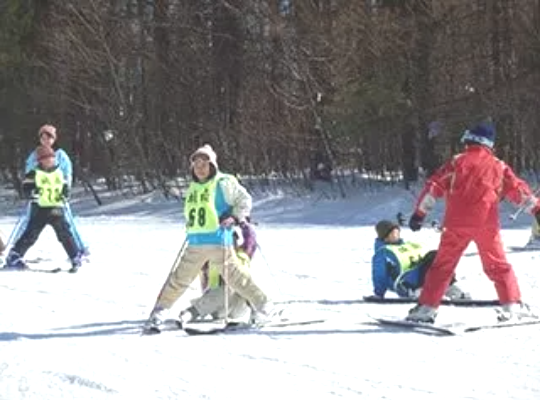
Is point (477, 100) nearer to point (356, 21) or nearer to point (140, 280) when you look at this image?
point (356, 21)

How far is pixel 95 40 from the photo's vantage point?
34.0 m

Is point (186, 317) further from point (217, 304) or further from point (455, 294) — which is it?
point (455, 294)

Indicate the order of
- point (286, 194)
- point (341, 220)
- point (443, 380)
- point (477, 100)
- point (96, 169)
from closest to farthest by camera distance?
point (443, 380) < point (341, 220) < point (477, 100) < point (286, 194) < point (96, 169)

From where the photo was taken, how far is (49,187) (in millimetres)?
14141

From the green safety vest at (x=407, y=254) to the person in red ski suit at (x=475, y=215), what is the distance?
5.38 feet

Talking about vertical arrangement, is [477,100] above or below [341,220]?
above

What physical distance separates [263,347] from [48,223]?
6.56m

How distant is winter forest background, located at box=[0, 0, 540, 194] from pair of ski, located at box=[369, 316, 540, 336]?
17809mm

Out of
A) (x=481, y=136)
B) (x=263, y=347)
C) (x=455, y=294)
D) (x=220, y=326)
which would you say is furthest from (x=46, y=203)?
(x=481, y=136)

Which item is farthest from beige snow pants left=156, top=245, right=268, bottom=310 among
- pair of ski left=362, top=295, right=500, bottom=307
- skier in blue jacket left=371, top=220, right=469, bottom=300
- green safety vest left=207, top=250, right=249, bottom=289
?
skier in blue jacket left=371, top=220, right=469, bottom=300

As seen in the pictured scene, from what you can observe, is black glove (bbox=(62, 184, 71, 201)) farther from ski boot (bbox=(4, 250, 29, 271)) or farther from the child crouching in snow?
ski boot (bbox=(4, 250, 29, 271))

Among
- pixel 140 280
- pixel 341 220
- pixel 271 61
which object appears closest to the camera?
pixel 140 280

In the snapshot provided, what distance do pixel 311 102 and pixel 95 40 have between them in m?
7.76

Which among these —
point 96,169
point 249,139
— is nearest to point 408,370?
point 249,139
